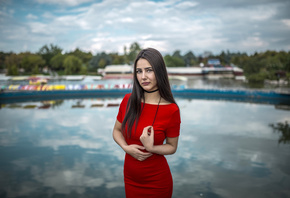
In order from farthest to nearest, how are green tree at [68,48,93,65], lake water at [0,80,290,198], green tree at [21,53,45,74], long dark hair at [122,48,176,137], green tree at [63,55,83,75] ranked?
green tree at [68,48,93,65]
green tree at [21,53,45,74]
green tree at [63,55,83,75]
lake water at [0,80,290,198]
long dark hair at [122,48,176,137]

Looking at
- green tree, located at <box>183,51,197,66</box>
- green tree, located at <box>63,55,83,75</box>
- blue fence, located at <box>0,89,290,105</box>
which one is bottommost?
blue fence, located at <box>0,89,290,105</box>

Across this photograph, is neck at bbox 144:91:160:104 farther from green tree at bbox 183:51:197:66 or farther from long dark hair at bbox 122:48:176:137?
green tree at bbox 183:51:197:66

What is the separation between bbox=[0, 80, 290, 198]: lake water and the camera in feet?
18.9

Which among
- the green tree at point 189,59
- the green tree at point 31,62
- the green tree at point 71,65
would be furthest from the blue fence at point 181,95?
the green tree at point 189,59

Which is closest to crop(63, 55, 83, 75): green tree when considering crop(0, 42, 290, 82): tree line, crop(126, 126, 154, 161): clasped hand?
crop(0, 42, 290, 82): tree line

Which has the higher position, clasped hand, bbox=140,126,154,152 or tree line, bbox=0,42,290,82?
tree line, bbox=0,42,290,82

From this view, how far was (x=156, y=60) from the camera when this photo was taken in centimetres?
187

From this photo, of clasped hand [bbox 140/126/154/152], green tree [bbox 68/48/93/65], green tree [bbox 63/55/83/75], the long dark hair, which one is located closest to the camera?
clasped hand [bbox 140/126/154/152]

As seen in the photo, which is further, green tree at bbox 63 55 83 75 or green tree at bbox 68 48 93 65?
green tree at bbox 68 48 93 65

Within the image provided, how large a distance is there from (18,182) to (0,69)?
66.6m

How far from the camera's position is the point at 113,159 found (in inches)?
303

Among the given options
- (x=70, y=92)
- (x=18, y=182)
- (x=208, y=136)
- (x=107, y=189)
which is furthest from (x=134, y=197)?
(x=70, y=92)

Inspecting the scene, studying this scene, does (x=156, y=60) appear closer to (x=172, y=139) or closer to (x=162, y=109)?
(x=162, y=109)

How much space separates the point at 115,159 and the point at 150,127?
6232 millimetres
